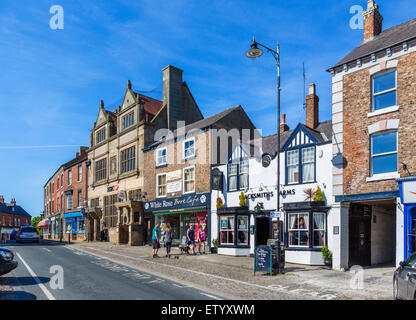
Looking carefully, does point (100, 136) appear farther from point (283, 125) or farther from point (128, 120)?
point (283, 125)

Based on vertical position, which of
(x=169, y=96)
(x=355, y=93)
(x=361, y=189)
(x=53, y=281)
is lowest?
(x=53, y=281)

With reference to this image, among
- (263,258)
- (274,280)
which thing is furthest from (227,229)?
(274,280)

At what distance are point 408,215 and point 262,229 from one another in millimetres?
8812

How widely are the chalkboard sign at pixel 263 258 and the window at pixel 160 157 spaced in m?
15.9

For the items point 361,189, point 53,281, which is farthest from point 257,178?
point 53,281

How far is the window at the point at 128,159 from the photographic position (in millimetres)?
34312

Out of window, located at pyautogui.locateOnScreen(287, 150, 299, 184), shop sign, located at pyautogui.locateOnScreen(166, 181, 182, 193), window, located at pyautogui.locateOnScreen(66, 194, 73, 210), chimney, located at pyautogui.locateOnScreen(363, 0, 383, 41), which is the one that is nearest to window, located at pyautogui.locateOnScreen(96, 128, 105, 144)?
window, located at pyautogui.locateOnScreen(66, 194, 73, 210)

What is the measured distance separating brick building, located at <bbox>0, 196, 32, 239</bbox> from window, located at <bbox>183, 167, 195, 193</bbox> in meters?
69.1

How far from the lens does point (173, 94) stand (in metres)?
34.8

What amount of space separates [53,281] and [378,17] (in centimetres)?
1855

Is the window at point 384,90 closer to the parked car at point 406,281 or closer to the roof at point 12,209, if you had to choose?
the parked car at point 406,281

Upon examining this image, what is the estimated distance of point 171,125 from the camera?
3431 centimetres
